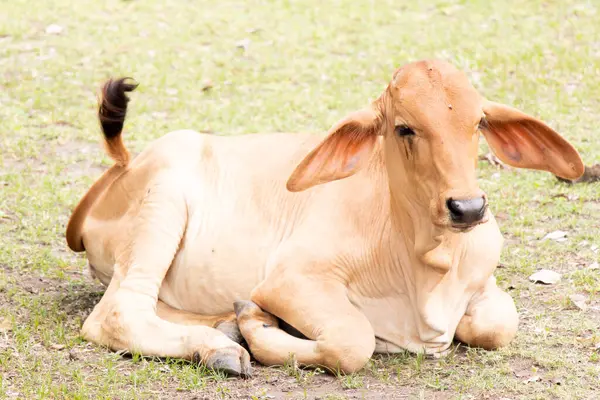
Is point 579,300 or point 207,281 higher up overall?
point 207,281

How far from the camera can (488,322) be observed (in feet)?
17.8

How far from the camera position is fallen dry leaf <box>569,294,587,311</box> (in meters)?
6.00

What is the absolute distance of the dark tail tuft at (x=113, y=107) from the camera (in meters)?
6.06

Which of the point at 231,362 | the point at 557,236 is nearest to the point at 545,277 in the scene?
the point at 557,236

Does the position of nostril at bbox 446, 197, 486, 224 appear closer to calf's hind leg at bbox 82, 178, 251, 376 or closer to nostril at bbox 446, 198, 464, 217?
nostril at bbox 446, 198, 464, 217

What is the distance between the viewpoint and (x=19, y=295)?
20.3 feet

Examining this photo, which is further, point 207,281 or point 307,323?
point 207,281

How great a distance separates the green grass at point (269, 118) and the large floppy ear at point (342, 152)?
0.90 m

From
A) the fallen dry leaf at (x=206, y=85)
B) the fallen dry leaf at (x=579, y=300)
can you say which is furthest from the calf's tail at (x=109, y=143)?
the fallen dry leaf at (x=206, y=85)

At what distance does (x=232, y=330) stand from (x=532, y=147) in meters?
1.70

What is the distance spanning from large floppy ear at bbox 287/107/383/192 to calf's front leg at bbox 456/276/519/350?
91cm

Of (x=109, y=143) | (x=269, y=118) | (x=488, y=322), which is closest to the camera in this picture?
(x=488, y=322)

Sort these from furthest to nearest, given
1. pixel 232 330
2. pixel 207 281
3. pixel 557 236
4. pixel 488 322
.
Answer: pixel 557 236 < pixel 207 281 < pixel 232 330 < pixel 488 322

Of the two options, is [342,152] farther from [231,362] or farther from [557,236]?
[557,236]
